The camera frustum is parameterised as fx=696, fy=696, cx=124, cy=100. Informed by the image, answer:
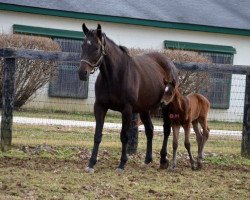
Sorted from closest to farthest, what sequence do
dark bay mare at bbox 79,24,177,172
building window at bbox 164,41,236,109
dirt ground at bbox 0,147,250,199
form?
dirt ground at bbox 0,147,250,199 → dark bay mare at bbox 79,24,177,172 → building window at bbox 164,41,236,109

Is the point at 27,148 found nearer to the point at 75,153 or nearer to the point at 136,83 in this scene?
the point at 75,153

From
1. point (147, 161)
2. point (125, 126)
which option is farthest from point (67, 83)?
point (125, 126)

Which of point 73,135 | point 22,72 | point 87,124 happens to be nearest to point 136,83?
point 73,135

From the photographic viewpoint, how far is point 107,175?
34.5 ft

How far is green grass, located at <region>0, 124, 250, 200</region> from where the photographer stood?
29.8 feet

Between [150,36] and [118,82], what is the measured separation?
14.6 meters

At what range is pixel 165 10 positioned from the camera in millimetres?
26344

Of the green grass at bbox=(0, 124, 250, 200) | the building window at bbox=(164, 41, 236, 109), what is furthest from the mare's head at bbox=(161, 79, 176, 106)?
the building window at bbox=(164, 41, 236, 109)

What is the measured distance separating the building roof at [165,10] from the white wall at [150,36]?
418 millimetres

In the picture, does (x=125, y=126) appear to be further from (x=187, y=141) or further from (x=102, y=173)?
(x=187, y=141)

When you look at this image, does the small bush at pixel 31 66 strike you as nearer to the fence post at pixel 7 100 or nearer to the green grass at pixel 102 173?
the green grass at pixel 102 173

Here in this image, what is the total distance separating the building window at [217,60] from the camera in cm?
2309

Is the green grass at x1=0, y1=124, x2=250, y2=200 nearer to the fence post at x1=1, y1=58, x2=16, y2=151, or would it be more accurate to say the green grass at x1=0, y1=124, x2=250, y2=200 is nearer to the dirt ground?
the dirt ground

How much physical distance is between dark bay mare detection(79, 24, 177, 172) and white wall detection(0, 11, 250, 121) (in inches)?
366
